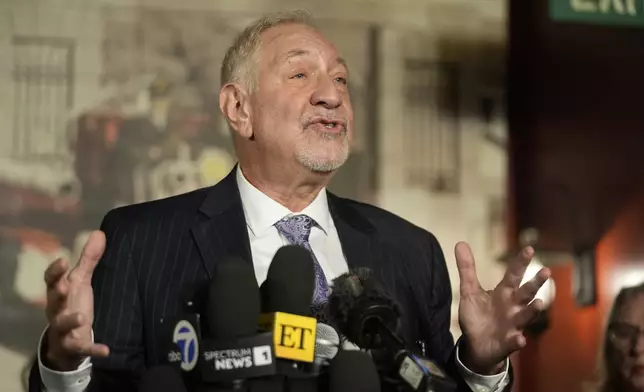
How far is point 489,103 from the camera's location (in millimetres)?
3113

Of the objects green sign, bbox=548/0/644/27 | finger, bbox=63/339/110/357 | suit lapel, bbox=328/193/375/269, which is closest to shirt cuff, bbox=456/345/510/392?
suit lapel, bbox=328/193/375/269

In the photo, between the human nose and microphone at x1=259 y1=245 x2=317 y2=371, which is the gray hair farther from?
microphone at x1=259 y1=245 x2=317 y2=371

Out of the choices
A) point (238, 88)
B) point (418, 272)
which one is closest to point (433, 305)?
point (418, 272)

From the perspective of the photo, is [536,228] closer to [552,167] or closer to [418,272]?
[552,167]

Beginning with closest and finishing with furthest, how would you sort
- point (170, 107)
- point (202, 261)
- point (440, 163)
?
point (202, 261) → point (170, 107) → point (440, 163)

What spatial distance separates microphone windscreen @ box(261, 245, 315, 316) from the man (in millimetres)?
444

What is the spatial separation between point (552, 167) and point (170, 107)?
1.46m

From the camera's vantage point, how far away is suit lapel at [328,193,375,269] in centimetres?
199

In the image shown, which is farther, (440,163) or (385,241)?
(440,163)

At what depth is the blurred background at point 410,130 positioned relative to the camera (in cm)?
272

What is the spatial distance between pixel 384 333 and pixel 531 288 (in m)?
0.39

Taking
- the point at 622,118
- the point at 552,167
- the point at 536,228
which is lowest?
the point at 536,228

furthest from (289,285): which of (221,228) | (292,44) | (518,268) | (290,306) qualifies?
(292,44)

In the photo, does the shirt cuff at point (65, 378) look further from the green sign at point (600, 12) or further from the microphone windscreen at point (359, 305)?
the green sign at point (600, 12)
